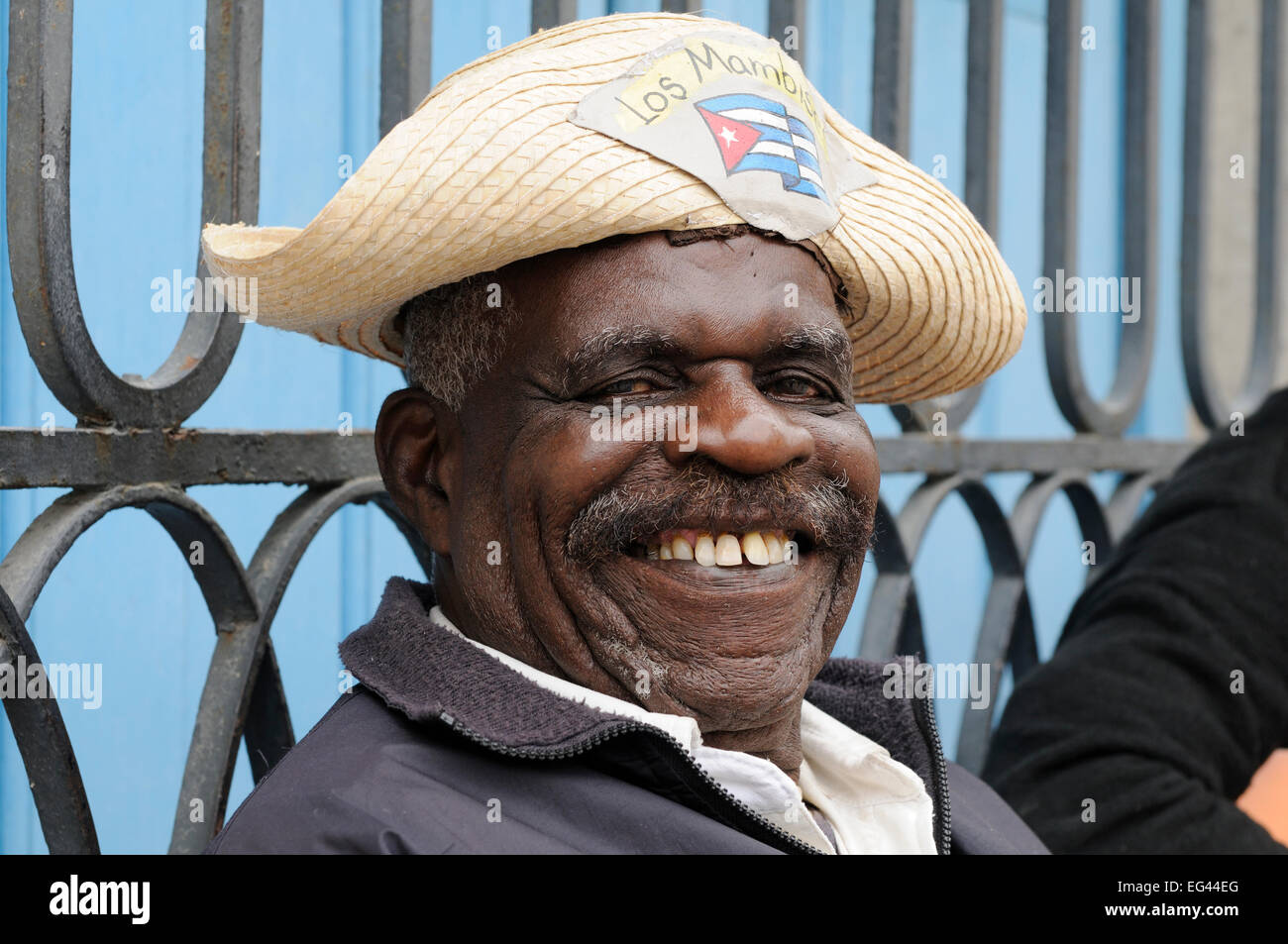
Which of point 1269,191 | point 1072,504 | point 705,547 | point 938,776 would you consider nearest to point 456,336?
point 705,547

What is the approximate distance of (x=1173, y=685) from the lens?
230 centimetres

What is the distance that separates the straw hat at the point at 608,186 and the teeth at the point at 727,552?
345 millimetres

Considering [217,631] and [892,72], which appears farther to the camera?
[892,72]

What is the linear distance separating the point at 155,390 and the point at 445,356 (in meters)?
0.36

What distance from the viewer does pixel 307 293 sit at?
1.54 meters

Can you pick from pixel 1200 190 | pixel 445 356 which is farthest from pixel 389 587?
pixel 1200 190

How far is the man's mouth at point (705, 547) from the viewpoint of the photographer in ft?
4.84

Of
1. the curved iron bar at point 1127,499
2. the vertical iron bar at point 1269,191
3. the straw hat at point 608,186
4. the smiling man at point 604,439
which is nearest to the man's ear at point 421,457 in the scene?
the smiling man at point 604,439

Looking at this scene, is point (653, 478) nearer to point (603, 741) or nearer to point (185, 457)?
point (603, 741)

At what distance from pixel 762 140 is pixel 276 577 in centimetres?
86

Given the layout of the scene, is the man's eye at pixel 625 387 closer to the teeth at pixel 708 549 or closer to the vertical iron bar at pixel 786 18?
the teeth at pixel 708 549

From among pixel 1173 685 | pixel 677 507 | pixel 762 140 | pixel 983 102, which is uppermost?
pixel 983 102

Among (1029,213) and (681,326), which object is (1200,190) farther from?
(681,326)
